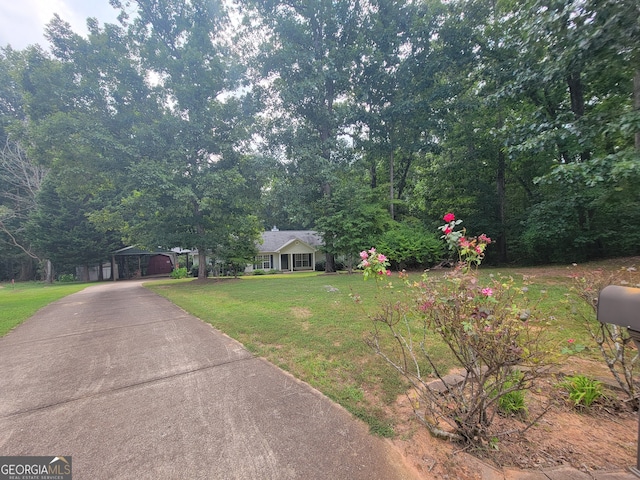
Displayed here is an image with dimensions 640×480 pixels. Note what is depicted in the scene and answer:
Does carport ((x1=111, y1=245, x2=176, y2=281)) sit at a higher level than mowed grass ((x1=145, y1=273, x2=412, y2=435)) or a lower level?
higher

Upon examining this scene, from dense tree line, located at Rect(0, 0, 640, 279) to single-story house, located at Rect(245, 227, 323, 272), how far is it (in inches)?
338

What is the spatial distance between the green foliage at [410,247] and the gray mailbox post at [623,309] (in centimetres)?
1220

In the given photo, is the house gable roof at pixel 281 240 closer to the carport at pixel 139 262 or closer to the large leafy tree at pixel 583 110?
the carport at pixel 139 262

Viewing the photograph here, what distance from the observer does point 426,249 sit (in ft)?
45.8

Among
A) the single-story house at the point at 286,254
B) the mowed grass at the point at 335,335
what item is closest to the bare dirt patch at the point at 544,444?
the mowed grass at the point at 335,335

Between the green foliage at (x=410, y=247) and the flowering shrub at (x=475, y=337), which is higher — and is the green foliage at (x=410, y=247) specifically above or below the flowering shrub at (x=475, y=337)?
above

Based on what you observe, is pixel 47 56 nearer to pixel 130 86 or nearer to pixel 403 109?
pixel 130 86

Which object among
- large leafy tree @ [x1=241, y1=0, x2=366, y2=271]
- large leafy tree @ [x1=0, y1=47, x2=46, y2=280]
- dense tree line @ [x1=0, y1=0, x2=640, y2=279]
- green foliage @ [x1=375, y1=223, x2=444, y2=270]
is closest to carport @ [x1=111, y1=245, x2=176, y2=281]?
large leafy tree @ [x1=0, y1=47, x2=46, y2=280]

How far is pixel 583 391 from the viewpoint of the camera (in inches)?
93.7

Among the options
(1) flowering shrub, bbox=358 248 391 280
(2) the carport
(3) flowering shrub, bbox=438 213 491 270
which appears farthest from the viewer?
→ (2) the carport

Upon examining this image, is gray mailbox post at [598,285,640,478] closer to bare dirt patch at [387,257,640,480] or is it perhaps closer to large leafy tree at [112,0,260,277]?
bare dirt patch at [387,257,640,480]

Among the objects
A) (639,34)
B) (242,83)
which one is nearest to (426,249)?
(639,34)

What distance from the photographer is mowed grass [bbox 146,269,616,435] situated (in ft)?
8.82

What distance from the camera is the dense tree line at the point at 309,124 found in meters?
12.1
